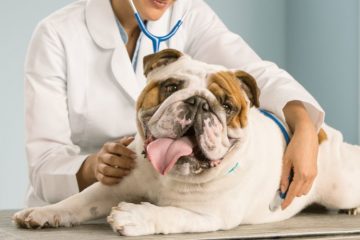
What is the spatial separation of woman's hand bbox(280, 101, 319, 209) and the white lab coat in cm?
14

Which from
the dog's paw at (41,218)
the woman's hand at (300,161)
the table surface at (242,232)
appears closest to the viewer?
the table surface at (242,232)

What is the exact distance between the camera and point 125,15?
6.23 ft

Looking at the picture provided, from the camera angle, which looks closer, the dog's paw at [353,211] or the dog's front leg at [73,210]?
the dog's front leg at [73,210]

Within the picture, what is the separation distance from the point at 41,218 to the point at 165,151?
0.26 metres

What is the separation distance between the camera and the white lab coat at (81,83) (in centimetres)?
181

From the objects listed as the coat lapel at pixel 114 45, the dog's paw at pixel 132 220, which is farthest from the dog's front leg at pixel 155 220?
the coat lapel at pixel 114 45

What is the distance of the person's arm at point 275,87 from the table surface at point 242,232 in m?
0.10

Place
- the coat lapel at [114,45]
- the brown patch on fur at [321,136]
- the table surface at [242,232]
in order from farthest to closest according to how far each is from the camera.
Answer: the coat lapel at [114,45] → the brown patch on fur at [321,136] → the table surface at [242,232]

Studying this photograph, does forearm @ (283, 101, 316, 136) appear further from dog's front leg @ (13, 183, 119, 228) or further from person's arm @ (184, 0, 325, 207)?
dog's front leg @ (13, 183, 119, 228)

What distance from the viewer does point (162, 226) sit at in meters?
1.35

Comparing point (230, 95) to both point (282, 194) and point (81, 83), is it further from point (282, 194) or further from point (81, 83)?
point (81, 83)

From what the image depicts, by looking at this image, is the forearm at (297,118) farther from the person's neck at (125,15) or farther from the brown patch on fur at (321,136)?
the person's neck at (125,15)

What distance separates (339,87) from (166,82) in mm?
2248

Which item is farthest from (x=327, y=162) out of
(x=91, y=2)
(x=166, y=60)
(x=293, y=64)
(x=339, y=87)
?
(x=293, y=64)
